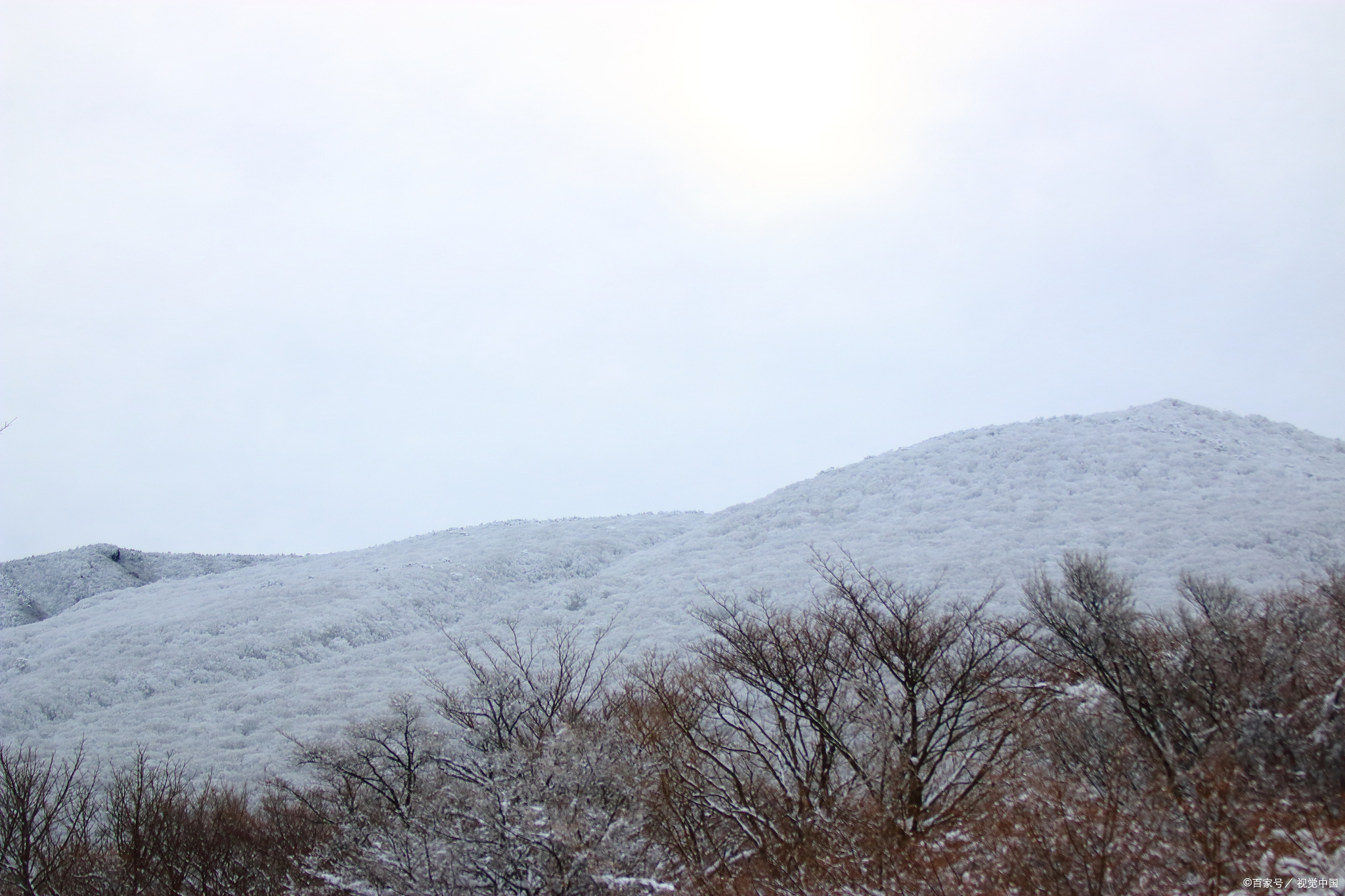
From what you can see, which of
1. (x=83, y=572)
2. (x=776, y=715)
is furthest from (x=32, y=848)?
(x=83, y=572)

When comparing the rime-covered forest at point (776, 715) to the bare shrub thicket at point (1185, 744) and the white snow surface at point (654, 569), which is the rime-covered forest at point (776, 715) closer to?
the bare shrub thicket at point (1185, 744)

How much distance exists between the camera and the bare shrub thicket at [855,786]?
8336 mm

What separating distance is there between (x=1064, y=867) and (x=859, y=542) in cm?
3320

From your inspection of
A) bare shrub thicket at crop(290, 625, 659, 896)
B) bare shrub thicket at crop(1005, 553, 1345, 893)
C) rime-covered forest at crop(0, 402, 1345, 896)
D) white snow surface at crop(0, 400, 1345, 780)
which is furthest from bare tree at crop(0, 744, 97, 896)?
bare shrub thicket at crop(1005, 553, 1345, 893)

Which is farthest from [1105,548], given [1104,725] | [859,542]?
[1104,725]

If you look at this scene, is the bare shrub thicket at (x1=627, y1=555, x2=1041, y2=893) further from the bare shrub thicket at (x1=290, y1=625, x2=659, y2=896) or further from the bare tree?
the bare tree

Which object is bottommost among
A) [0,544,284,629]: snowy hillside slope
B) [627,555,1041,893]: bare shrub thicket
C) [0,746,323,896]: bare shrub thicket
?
[0,746,323,896]: bare shrub thicket

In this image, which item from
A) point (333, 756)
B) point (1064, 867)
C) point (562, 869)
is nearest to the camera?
point (1064, 867)

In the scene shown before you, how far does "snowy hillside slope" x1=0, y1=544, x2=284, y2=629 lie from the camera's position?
217 ft

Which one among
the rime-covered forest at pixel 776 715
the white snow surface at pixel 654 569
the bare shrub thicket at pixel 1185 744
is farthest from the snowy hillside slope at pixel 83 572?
the bare shrub thicket at pixel 1185 744

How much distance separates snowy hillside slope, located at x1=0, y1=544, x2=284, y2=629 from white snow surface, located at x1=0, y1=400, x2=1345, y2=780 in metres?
17.7

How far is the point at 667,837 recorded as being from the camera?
41.7ft

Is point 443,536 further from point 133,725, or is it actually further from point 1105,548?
point 1105,548

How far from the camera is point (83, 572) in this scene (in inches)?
2918
